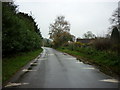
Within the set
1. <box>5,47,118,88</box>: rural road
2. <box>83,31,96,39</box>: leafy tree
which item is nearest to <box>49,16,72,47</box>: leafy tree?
<box>83,31,96,39</box>: leafy tree

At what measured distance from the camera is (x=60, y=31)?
223ft

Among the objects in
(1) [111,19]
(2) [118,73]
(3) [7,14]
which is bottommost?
(2) [118,73]

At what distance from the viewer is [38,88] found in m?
6.91

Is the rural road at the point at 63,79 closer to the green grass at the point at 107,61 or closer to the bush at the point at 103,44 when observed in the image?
the green grass at the point at 107,61

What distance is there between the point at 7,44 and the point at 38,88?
946 cm

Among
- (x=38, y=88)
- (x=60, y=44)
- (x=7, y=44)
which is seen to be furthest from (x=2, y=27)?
(x=60, y=44)

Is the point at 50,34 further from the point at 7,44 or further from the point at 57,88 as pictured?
the point at 57,88

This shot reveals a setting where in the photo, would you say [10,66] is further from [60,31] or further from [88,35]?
[88,35]

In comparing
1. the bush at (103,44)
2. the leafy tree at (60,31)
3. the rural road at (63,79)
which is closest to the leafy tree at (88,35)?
the leafy tree at (60,31)

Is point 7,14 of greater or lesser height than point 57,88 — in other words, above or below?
above

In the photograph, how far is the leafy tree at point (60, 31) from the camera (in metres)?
67.5

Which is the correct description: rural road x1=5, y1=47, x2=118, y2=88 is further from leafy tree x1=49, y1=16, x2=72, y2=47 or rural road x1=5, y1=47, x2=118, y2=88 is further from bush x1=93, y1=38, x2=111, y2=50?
leafy tree x1=49, y1=16, x2=72, y2=47

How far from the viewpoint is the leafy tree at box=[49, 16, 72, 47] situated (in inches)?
2657

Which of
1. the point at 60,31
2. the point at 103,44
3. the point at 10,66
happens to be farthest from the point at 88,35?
the point at 10,66
